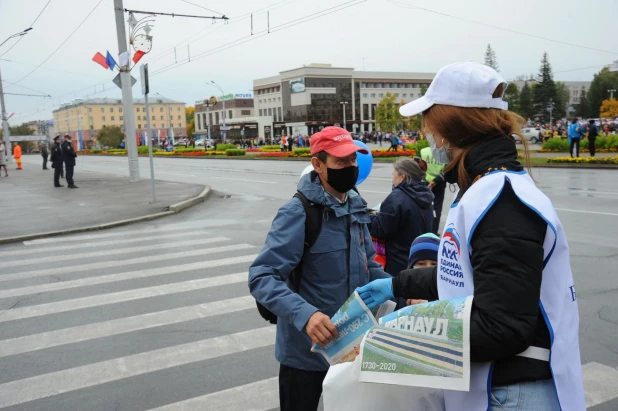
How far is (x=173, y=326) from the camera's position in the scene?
18.1 feet

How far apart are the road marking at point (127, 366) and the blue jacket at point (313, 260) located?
2304mm

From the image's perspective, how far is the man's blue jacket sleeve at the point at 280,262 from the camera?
7.65ft

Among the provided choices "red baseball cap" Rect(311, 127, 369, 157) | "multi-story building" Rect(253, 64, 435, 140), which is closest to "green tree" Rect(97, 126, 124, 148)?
"multi-story building" Rect(253, 64, 435, 140)

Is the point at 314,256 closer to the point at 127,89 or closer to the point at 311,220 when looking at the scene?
the point at 311,220

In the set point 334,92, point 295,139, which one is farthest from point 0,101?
point 334,92

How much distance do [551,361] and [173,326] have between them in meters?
4.61

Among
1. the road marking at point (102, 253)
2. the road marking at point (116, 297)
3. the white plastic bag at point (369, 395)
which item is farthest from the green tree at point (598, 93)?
the white plastic bag at point (369, 395)

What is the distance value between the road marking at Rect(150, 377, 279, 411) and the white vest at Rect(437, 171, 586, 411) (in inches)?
103

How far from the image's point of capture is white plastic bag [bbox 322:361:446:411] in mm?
1608

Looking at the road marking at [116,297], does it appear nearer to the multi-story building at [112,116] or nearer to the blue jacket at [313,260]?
the blue jacket at [313,260]

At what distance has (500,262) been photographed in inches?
54.7

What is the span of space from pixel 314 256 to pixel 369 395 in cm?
100

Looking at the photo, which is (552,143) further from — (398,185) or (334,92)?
(334,92)

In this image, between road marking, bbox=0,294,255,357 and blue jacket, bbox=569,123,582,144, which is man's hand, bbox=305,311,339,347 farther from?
blue jacket, bbox=569,123,582,144
